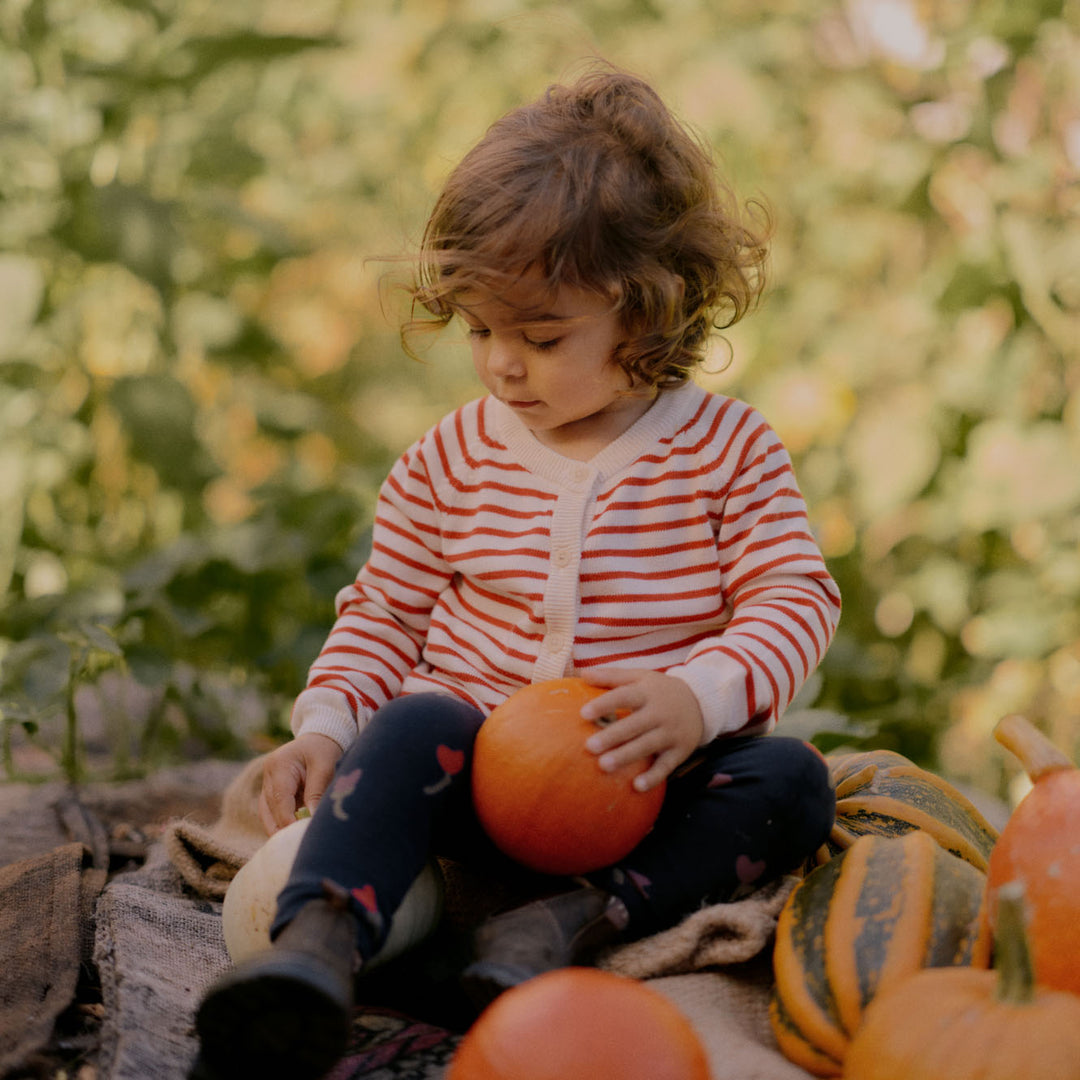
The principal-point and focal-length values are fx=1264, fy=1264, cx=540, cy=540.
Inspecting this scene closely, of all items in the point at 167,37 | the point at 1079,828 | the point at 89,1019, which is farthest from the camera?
the point at 167,37

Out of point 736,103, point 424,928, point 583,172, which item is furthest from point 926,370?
point 424,928

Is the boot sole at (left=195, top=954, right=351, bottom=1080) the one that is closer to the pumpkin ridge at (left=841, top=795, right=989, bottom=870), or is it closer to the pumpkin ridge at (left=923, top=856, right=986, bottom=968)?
the pumpkin ridge at (left=923, top=856, right=986, bottom=968)

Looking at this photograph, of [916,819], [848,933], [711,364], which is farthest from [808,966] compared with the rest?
[711,364]

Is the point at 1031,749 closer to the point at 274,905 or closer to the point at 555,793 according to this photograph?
the point at 555,793

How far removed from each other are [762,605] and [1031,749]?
354mm

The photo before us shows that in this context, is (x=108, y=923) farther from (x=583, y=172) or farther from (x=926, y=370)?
(x=926, y=370)

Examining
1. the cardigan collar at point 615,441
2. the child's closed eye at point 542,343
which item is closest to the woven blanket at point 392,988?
the cardigan collar at point 615,441

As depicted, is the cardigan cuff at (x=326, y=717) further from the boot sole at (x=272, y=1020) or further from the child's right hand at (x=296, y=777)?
the boot sole at (x=272, y=1020)

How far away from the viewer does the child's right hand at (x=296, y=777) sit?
1.43 m

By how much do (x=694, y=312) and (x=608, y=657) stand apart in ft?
1.51

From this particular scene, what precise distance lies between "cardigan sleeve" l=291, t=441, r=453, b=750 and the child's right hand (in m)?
0.13

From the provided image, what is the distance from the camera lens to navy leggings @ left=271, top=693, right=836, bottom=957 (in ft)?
4.01

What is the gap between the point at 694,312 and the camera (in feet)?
5.27

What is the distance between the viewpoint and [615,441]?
61.1 inches
